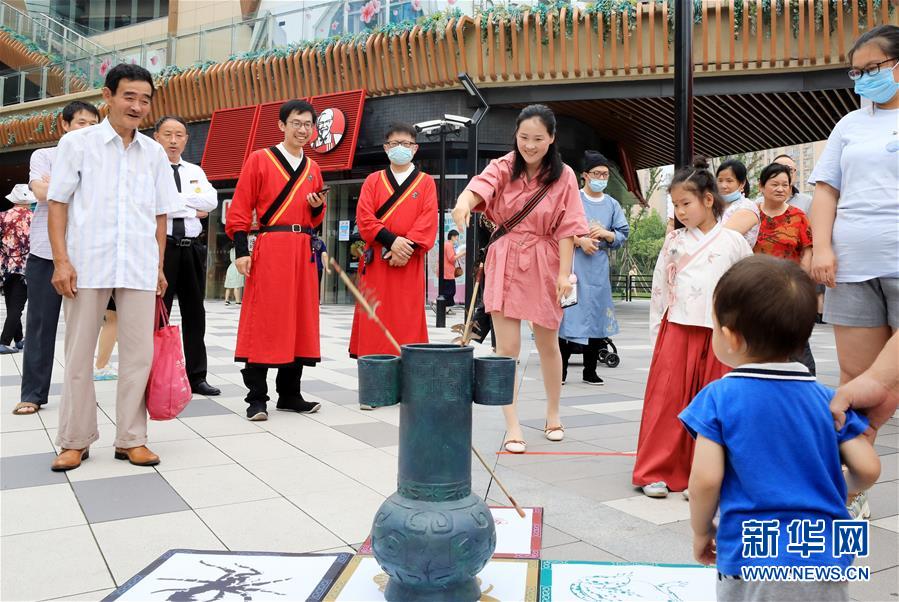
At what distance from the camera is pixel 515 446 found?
386 cm

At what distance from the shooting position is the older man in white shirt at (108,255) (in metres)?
3.37

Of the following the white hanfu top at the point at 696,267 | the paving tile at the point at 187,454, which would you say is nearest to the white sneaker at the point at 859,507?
the white hanfu top at the point at 696,267

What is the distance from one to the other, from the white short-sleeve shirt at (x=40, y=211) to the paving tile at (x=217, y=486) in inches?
76.7

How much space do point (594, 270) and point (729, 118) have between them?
10614 millimetres

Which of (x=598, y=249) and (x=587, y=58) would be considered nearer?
(x=598, y=249)

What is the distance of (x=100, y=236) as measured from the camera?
3.40m

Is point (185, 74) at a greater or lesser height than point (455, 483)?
greater

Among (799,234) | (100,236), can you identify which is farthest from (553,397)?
(100,236)

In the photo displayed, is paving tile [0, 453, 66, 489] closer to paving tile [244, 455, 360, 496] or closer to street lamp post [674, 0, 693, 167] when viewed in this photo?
paving tile [244, 455, 360, 496]

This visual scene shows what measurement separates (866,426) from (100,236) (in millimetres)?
3184

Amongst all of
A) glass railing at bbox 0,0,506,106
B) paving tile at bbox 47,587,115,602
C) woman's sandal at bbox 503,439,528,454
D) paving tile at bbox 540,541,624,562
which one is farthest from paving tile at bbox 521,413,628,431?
glass railing at bbox 0,0,506,106

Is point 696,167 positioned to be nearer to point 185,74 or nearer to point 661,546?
point 661,546

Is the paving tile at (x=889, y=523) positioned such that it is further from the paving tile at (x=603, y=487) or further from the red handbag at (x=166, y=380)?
the red handbag at (x=166, y=380)

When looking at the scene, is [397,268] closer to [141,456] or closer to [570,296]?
[570,296]
